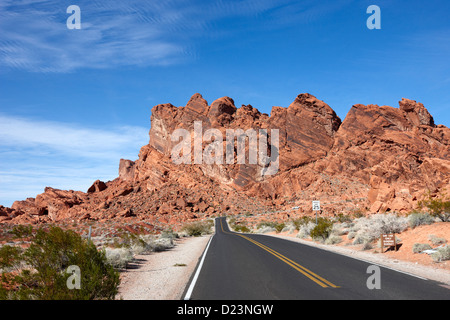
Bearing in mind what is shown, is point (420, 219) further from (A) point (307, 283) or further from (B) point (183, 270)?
(B) point (183, 270)

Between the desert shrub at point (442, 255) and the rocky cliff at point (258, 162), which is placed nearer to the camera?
the desert shrub at point (442, 255)

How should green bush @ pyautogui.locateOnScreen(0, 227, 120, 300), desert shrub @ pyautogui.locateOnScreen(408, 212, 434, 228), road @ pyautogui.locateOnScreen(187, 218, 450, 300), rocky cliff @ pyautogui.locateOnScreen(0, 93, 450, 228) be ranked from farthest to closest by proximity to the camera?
1. rocky cliff @ pyautogui.locateOnScreen(0, 93, 450, 228)
2. desert shrub @ pyautogui.locateOnScreen(408, 212, 434, 228)
3. road @ pyautogui.locateOnScreen(187, 218, 450, 300)
4. green bush @ pyautogui.locateOnScreen(0, 227, 120, 300)

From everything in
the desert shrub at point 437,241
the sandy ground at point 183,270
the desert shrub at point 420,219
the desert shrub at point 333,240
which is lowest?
the desert shrub at point 333,240

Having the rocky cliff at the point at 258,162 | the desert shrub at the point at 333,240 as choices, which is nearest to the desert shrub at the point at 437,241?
the desert shrub at the point at 333,240

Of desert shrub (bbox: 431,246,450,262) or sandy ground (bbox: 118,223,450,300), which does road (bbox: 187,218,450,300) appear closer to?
sandy ground (bbox: 118,223,450,300)

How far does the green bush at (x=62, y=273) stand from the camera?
6.09 m

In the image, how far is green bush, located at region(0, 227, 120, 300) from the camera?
6086mm

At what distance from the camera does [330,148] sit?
101938 mm

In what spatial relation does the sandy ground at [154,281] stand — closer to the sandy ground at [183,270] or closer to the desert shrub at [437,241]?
the sandy ground at [183,270]

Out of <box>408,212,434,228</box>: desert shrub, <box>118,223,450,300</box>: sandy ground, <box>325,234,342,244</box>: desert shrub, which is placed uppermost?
<box>408,212,434,228</box>: desert shrub

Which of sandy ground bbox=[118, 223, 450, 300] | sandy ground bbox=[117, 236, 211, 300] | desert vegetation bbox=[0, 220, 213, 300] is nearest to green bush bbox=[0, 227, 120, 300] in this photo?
desert vegetation bbox=[0, 220, 213, 300]

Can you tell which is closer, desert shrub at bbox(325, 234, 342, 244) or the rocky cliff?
desert shrub at bbox(325, 234, 342, 244)
